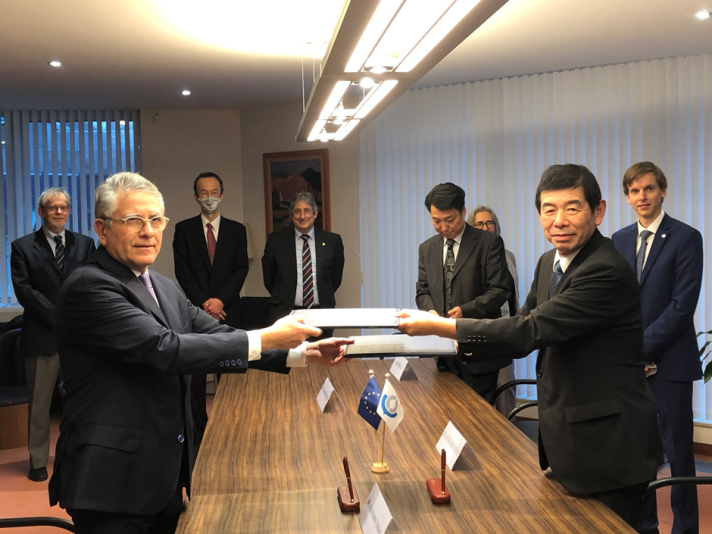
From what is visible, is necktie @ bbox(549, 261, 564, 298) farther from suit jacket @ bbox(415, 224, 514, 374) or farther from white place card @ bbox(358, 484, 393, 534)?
suit jacket @ bbox(415, 224, 514, 374)

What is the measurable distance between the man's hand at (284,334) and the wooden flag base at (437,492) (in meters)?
0.59

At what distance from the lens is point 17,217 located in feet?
25.7

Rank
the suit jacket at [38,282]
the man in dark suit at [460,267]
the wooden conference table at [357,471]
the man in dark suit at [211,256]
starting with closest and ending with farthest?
the wooden conference table at [357,471], the man in dark suit at [460,267], the suit jacket at [38,282], the man in dark suit at [211,256]

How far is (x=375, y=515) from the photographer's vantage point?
179 centimetres

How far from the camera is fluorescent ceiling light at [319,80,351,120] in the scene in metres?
3.10

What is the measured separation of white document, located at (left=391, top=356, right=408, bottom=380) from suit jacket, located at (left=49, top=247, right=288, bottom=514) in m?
1.71

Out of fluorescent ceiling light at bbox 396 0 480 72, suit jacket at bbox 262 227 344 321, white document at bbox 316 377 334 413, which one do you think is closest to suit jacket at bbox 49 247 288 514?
white document at bbox 316 377 334 413

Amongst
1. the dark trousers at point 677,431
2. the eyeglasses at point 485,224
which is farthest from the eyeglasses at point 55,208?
the dark trousers at point 677,431

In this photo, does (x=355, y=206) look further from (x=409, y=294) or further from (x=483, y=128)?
(x=483, y=128)

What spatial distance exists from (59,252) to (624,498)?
14.3 feet

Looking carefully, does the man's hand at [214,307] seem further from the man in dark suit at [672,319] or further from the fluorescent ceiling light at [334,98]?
the man in dark suit at [672,319]

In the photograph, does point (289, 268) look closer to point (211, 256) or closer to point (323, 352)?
point (211, 256)

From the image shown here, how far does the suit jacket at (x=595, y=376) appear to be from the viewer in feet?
6.67

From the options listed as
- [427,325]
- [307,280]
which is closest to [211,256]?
[307,280]
